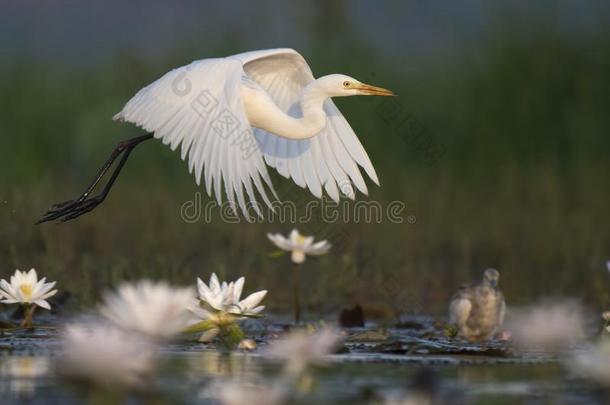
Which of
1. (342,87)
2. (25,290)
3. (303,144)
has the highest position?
(342,87)

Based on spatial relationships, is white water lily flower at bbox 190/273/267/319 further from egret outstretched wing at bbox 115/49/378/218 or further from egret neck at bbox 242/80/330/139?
egret neck at bbox 242/80/330/139

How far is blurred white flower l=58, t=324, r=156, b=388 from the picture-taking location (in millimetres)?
3207

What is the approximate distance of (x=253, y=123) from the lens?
20.5 feet

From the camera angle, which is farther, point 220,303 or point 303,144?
point 303,144

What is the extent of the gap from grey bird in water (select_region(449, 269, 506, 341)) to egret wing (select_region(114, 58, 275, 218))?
0.87 meters

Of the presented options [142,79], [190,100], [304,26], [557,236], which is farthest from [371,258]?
[304,26]

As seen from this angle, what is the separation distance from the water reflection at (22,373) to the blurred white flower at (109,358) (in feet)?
1.08

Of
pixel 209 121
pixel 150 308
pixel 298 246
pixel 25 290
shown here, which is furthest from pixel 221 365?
pixel 298 246

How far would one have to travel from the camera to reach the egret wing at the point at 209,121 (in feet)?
17.0

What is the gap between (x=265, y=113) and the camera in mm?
6152

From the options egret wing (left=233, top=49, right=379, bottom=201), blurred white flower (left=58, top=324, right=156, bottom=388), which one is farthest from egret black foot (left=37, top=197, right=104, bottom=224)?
blurred white flower (left=58, top=324, right=156, bottom=388)

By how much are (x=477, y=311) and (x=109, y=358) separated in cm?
221

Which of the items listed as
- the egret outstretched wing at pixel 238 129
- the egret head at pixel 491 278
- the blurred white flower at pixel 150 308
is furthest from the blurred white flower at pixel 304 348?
the egret head at pixel 491 278

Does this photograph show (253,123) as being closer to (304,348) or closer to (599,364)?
(304,348)
